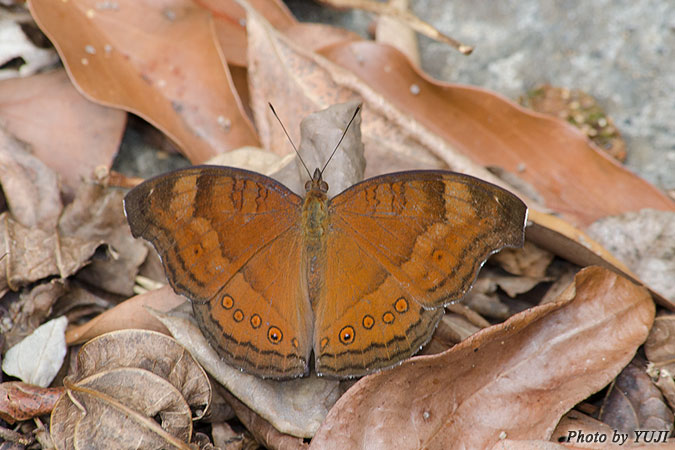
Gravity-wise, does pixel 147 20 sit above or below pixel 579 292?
above

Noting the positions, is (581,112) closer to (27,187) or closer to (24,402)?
(27,187)

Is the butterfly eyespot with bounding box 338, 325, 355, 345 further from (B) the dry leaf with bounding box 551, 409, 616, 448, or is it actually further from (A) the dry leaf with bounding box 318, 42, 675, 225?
(A) the dry leaf with bounding box 318, 42, 675, 225

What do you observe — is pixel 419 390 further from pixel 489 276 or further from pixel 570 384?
pixel 489 276

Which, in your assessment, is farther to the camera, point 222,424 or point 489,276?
point 489,276

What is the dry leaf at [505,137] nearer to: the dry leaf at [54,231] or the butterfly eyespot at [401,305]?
the butterfly eyespot at [401,305]

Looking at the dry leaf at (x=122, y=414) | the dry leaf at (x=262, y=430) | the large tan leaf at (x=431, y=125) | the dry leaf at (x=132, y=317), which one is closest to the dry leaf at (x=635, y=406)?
the large tan leaf at (x=431, y=125)

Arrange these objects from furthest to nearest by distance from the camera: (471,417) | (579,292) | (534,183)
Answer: (534,183) < (579,292) < (471,417)

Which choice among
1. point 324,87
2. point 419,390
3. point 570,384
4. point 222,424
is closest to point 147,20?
point 324,87
